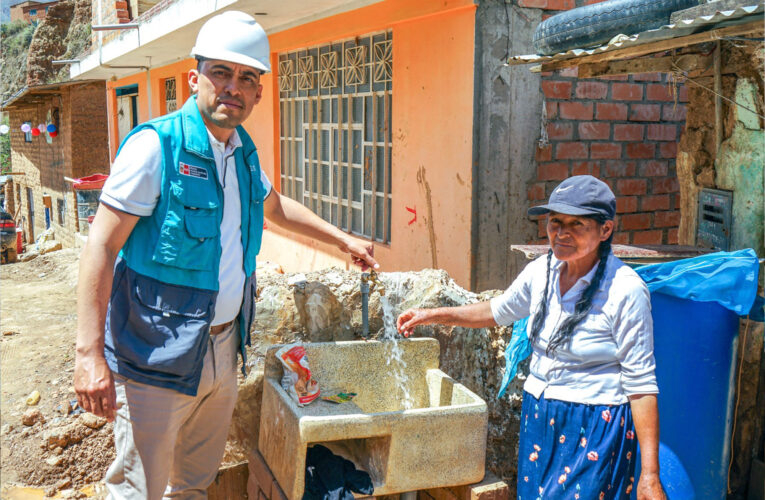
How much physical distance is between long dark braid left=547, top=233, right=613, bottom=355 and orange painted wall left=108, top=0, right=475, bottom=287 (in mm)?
2502

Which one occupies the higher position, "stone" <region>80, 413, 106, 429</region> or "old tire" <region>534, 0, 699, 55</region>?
"old tire" <region>534, 0, 699, 55</region>

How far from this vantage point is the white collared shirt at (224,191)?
83.2 inches

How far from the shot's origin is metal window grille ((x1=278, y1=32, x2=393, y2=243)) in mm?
5980

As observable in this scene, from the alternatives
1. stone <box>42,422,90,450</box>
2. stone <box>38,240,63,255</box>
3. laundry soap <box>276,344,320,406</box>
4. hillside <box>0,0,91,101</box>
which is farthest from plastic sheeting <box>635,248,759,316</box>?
hillside <box>0,0,91,101</box>

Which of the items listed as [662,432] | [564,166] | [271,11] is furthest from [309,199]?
[662,432]

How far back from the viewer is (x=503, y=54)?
15.3 ft

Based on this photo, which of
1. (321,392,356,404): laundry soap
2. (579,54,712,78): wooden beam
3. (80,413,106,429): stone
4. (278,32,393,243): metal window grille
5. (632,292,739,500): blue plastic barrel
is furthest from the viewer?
(278,32,393,243): metal window grille

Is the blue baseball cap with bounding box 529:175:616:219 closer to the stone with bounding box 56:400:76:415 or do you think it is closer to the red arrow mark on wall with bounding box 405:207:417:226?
the stone with bounding box 56:400:76:415

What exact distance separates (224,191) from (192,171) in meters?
0.16

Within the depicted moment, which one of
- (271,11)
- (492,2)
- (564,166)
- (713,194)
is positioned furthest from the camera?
(271,11)

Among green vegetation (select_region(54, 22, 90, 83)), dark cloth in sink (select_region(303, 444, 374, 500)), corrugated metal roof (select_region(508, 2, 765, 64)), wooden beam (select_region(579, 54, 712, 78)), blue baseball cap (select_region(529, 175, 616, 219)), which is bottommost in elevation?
dark cloth in sink (select_region(303, 444, 374, 500))

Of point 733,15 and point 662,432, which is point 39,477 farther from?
point 733,15

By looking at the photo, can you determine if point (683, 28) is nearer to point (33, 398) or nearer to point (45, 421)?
point (45, 421)

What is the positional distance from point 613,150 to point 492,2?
1420mm
